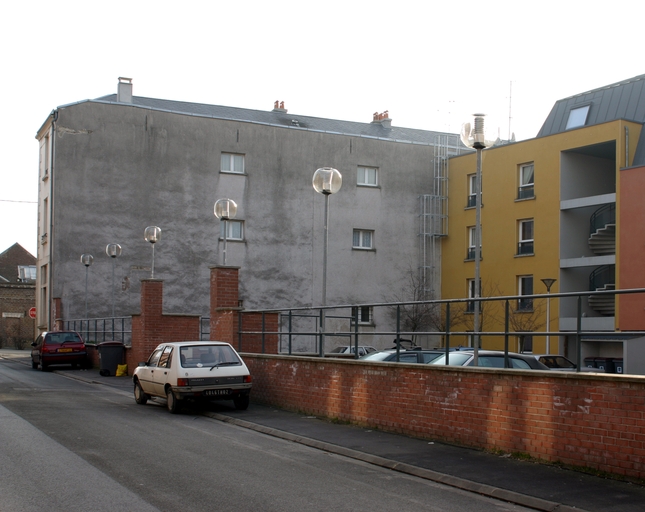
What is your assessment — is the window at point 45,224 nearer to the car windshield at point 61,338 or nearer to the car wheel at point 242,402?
the car windshield at point 61,338

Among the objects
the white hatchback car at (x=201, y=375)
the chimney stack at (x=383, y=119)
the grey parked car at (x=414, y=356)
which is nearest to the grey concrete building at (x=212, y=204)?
the chimney stack at (x=383, y=119)

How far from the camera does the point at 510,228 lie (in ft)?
123

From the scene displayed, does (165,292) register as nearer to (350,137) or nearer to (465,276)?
(350,137)

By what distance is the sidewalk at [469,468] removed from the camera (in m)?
8.26

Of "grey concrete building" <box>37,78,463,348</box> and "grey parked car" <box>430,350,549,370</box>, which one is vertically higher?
"grey concrete building" <box>37,78,463,348</box>

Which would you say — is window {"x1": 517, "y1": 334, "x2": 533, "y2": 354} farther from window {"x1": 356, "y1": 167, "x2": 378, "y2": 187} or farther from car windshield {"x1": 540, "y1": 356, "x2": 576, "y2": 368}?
window {"x1": 356, "y1": 167, "x2": 378, "y2": 187}

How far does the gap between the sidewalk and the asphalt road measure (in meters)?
0.25

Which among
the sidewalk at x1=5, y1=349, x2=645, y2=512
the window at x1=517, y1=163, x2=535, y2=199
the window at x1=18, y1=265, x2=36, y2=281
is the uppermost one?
the window at x1=517, y1=163, x2=535, y2=199

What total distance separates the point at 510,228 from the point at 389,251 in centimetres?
709

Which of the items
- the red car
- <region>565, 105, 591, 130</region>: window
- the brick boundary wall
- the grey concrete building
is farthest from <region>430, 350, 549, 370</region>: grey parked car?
<region>565, 105, 591, 130</region>: window

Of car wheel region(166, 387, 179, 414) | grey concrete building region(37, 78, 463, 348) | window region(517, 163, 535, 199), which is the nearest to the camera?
car wheel region(166, 387, 179, 414)

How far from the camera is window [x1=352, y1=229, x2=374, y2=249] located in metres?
41.7

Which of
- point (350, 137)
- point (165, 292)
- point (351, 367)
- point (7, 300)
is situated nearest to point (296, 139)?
point (350, 137)

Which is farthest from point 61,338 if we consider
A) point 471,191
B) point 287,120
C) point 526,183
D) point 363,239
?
point 526,183
